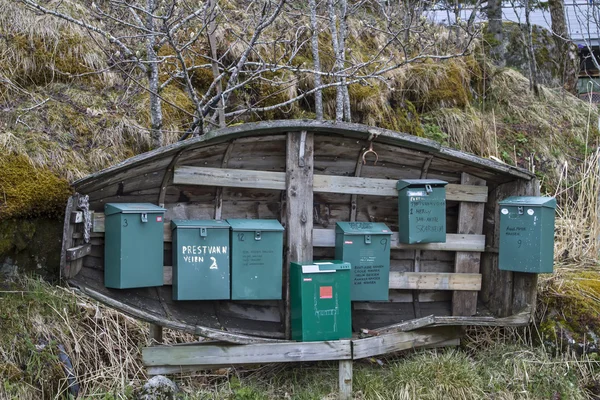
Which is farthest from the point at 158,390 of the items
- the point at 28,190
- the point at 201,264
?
the point at 28,190

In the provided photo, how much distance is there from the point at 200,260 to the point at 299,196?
962 mm

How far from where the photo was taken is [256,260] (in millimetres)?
4746

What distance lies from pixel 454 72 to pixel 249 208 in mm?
5521

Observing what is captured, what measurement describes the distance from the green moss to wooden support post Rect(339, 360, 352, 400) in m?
2.62

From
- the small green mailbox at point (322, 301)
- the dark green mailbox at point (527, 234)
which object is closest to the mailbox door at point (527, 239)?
the dark green mailbox at point (527, 234)

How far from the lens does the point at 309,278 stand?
4.72 metres

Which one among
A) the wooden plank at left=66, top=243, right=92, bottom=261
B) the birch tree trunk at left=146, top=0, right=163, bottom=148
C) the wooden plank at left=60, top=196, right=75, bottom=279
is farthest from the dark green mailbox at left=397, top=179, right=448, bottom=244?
the wooden plank at left=60, top=196, right=75, bottom=279

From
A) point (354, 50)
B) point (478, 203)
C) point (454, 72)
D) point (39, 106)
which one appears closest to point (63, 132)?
point (39, 106)

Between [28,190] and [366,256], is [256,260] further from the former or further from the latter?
[28,190]

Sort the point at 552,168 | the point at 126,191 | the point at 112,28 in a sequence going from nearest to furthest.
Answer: the point at 126,191 → the point at 112,28 → the point at 552,168

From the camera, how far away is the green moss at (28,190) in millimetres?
4953

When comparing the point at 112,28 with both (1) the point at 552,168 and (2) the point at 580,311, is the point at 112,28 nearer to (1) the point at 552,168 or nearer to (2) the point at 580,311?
(2) the point at 580,311

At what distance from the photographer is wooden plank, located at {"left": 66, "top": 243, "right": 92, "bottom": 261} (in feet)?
13.3

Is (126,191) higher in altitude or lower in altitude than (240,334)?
higher
